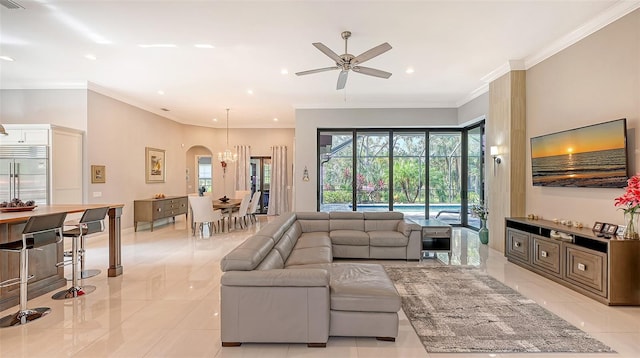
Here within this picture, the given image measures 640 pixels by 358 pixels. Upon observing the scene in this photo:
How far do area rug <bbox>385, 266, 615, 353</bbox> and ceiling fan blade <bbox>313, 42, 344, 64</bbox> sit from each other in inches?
113

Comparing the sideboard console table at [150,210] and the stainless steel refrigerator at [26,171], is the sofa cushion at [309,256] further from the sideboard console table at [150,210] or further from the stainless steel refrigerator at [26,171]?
the sideboard console table at [150,210]

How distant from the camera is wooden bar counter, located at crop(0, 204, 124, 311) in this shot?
3.15 m

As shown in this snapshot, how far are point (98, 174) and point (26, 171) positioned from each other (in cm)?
116

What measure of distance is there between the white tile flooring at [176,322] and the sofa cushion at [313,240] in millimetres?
1219

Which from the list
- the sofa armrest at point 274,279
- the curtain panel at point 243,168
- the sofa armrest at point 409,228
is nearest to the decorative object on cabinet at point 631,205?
the sofa armrest at point 409,228

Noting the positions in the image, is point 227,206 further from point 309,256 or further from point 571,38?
point 571,38

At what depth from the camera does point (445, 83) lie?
6184 mm

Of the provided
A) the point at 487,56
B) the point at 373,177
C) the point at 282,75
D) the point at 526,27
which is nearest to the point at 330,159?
the point at 373,177

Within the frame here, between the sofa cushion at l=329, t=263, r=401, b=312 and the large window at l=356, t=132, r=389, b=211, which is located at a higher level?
the large window at l=356, t=132, r=389, b=211

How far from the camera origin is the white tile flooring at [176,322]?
2.40 m

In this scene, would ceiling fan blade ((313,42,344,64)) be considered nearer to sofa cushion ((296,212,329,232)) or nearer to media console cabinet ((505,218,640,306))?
sofa cushion ((296,212,329,232))

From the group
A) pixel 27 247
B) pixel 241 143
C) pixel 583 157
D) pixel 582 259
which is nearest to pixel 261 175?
pixel 241 143

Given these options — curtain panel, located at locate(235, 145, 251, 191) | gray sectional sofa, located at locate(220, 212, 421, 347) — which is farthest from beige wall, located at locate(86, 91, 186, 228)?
gray sectional sofa, located at locate(220, 212, 421, 347)

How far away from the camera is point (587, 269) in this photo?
3385 mm
